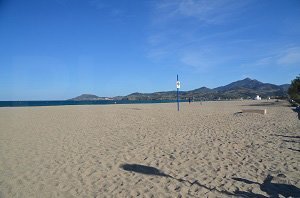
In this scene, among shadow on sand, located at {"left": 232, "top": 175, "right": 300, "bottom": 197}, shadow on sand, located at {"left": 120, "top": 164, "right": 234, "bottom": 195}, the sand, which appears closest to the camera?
shadow on sand, located at {"left": 232, "top": 175, "right": 300, "bottom": 197}

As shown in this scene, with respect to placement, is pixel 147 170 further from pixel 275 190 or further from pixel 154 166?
pixel 275 190

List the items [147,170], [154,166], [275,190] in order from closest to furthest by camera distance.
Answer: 1. [275,190]
2. [147,170]
3. [154,166]

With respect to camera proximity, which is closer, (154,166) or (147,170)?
(147,170)

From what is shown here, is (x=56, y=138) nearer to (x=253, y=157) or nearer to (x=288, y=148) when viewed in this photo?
(x=253, y=157)

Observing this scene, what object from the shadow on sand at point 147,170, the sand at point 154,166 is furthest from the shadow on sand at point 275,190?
the shadow on sand at point 147,170

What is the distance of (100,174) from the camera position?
16.9ft

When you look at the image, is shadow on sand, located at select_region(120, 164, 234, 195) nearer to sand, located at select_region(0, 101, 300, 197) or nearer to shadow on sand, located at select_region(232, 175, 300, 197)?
sand, located at select_region(0, 101, 300, 197)

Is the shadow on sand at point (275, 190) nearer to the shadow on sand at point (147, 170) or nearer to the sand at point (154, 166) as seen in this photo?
the sand at point (154, 166)

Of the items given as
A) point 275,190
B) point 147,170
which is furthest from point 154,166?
point 275,190

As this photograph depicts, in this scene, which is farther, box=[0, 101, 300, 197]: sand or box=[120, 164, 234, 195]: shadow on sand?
box=[120, 164, 234, 195]: shadow on sand

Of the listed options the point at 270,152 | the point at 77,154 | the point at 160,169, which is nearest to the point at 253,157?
the point at 270,152

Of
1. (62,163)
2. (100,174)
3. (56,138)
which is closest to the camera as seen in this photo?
(100,174)

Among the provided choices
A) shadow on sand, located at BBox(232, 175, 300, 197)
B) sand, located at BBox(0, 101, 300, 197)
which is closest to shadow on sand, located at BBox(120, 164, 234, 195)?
sand, located at BBox(0, 101, 300, 197)

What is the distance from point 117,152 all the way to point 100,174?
1.71 metres
